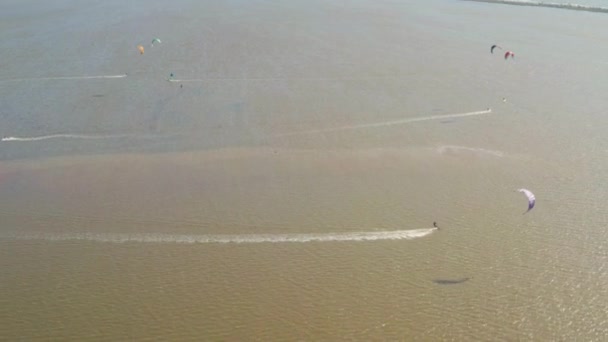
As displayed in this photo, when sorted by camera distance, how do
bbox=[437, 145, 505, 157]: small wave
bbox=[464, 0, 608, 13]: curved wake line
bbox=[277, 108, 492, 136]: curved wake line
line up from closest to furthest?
bbox=[437, 145, 505, 157]: small wave < bbox=[277, 108, 492, 136]: curved wake line < bbox=[464, 0, 608, 13]: curved wake line

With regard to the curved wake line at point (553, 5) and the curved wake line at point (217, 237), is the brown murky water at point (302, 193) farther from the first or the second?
the curved wake line at point (553, 5)

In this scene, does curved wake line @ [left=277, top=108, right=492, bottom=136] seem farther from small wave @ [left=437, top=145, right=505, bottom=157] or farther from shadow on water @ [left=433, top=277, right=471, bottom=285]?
shadow on water @ [left=433, top=277, right=471, bottom=285]

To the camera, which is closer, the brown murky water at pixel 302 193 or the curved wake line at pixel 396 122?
the brown murky water at pixel 302 193

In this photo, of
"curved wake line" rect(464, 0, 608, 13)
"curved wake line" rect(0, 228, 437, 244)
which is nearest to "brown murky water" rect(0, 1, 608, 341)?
"curved wake line" rect(0, 228, 437, 244)

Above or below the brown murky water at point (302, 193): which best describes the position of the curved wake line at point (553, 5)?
above

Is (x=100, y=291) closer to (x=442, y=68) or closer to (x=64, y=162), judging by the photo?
(x=64, y=162)

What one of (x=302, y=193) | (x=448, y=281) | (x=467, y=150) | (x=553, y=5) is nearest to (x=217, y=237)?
(x=302, y=193)

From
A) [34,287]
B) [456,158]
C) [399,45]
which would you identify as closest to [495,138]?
[456,158]

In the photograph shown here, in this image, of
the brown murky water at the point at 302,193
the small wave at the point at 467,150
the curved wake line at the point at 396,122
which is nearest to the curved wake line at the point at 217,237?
the brown murky water at the point at 302,193
